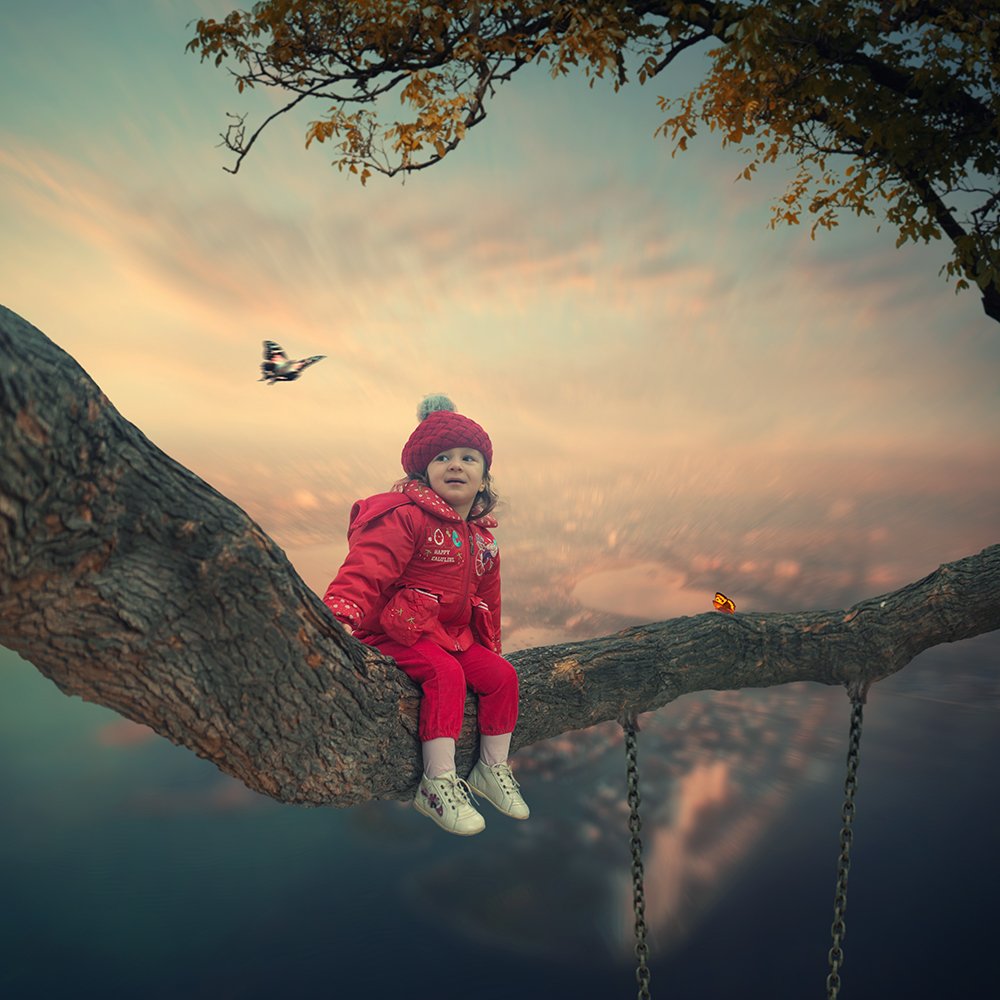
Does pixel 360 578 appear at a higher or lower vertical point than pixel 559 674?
higher

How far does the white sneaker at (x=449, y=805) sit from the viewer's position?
8.27 feet

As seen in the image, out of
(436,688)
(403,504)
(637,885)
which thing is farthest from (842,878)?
(403,504)

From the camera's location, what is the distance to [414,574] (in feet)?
9.71

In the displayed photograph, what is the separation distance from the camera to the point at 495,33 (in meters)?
4.44

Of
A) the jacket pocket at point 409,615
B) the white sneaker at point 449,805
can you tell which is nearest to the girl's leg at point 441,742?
the white sneaker at point 449,805

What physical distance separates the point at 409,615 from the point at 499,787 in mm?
720

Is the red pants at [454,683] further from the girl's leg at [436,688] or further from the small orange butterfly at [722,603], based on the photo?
the small orange butterfly at [722,603]

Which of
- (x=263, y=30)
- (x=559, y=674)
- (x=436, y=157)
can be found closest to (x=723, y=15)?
(x=436, y=157)

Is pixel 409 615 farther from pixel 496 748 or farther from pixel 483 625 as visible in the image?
pixel 496 748

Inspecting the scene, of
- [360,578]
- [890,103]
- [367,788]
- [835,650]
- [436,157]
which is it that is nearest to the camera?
[367,788]

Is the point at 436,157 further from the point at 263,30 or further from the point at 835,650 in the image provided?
the point at 835,650

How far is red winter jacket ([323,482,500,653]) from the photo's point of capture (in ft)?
9.03

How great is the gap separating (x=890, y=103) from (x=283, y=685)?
208 inches

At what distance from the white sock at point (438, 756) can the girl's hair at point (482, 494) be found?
3.37ft
